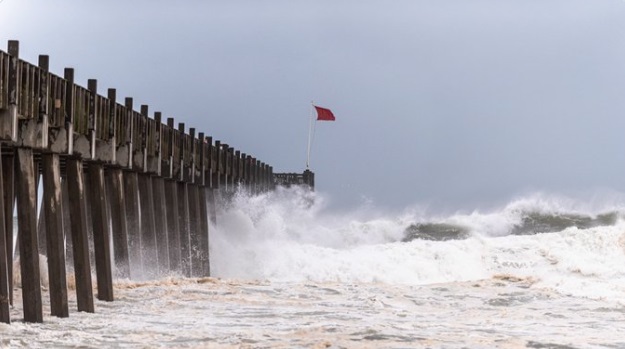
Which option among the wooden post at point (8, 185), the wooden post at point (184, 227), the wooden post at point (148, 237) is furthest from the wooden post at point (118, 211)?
the wooden post at point (184, 227)

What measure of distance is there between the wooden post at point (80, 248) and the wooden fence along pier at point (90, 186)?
0.6 inches

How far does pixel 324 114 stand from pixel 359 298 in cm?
3140

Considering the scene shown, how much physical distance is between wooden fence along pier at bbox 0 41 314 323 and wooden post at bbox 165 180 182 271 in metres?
0.02

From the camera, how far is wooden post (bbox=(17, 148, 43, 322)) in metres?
16.7

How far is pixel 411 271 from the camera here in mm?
34750

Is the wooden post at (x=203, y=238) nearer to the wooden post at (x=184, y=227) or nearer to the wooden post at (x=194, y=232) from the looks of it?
the wooden post at (x=194, y=232)

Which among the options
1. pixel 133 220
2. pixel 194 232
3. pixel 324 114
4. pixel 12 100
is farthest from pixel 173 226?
pixel 324 114

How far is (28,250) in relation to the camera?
16.8 meters

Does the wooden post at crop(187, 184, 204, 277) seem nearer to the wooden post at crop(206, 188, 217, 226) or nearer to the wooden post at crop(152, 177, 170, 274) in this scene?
the wooden post at crop(152, 177, 170, 274)

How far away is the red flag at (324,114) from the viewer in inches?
2096

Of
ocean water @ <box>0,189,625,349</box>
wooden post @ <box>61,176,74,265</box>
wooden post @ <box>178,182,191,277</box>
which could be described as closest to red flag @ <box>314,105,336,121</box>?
ocean water @ <box>0,189,625,349</box>

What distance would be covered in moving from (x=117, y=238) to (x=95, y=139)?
2938 mm

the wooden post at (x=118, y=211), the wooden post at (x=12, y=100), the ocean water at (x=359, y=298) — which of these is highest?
the wooden post at (x=12, y=100)

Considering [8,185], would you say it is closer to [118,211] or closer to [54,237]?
[54,237]
